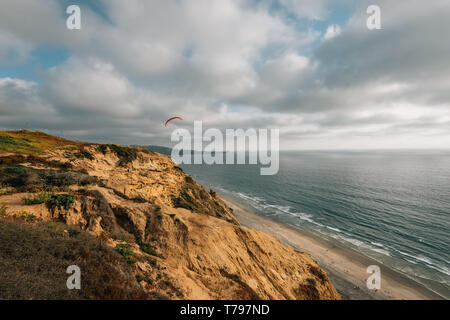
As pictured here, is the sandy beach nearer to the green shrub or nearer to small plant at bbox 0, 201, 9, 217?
the green shrub

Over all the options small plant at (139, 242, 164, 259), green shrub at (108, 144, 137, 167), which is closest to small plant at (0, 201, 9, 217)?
small plant at (139, 242, 164, 259)

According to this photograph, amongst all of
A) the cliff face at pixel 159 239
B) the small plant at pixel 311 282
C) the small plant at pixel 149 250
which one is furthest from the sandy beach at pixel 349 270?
the small plant at pixel 149 250

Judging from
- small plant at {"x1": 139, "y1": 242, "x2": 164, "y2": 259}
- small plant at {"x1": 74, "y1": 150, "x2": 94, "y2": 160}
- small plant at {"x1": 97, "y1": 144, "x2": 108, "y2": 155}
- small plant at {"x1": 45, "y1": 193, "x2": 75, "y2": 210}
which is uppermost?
small plant at {"x1": 97, "y1": 144, "x2": 108, "y2": 155}

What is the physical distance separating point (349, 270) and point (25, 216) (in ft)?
134

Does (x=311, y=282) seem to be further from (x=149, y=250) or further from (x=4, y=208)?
(x=4, y=208)

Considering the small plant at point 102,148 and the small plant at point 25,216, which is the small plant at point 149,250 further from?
the small plant at point 102,148

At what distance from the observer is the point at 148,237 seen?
14359 millimetres

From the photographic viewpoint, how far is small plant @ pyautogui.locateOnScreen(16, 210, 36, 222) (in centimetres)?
918

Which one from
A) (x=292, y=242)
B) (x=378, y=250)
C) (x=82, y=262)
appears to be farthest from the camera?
(x=292, y=242)

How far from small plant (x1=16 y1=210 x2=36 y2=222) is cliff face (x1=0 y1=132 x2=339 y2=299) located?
0.13ft

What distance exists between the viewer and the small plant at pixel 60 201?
421 inches
